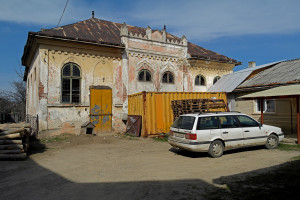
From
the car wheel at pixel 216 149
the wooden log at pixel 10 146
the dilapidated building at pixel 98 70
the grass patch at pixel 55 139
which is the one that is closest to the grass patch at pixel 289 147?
the car wheel at pixel 216 149

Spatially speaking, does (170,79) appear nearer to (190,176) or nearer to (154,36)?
(154,36)

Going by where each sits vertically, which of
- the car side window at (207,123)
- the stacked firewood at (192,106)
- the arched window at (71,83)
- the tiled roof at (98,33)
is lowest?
the car side window at (207,123)

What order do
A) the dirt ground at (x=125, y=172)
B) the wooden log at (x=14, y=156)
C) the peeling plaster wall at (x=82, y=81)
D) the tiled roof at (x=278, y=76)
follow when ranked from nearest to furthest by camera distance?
the dirt ground at (x=125, y=172), the wooden log at (x=14, y=156), the peeling plaster wall at (x=82, y=81), the tiled roof at (x=278, y=76)

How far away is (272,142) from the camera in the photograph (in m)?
8.61

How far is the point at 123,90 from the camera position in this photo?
1472 cm

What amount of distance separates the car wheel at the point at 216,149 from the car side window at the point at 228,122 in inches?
24.9

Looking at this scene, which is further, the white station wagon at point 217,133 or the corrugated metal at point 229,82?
the corrugated metal at point 229,82

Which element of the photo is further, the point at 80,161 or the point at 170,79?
the point at 170,79

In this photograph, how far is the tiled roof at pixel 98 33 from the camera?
13269 mm

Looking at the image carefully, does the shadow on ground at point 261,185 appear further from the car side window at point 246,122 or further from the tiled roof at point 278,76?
the tiled roof at point 278,76

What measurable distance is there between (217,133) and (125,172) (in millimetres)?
3508

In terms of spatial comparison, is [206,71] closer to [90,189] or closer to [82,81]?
[82,81]

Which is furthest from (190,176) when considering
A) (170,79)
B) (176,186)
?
(170,79)

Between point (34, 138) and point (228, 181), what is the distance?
33.6ft
